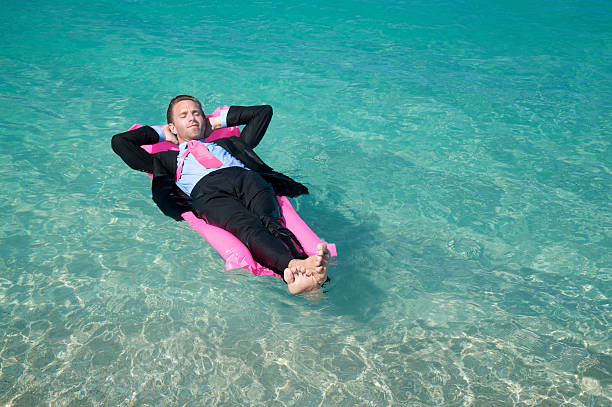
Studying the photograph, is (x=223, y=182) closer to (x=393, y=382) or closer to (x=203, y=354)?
(x=203, y=354)

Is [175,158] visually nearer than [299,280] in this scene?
No

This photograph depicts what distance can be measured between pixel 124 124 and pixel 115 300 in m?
3.26

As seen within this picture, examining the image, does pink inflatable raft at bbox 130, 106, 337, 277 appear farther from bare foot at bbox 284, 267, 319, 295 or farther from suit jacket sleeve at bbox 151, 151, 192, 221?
bare foot at bbox 284, 267, 319, 295

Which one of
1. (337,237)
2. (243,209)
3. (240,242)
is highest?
(243,209)

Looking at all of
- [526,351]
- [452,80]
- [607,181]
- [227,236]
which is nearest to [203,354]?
[227,236]

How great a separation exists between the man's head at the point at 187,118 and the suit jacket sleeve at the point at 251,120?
276 mm

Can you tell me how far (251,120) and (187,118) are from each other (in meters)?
0.52

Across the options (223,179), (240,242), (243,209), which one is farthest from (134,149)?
(240,242)

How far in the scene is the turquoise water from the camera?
9.12 feet

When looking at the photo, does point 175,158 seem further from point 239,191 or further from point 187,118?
point 239,191

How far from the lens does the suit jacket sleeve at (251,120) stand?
412 cm

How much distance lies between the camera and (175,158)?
3926 mm

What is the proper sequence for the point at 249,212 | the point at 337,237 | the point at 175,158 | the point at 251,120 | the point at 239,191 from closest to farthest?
the point at 249,212 → the point at 239,191 → the point at 175,158 → the point at 337,237 → the point at 251,120

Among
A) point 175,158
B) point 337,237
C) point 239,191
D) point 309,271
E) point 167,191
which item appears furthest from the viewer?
point 337,237
